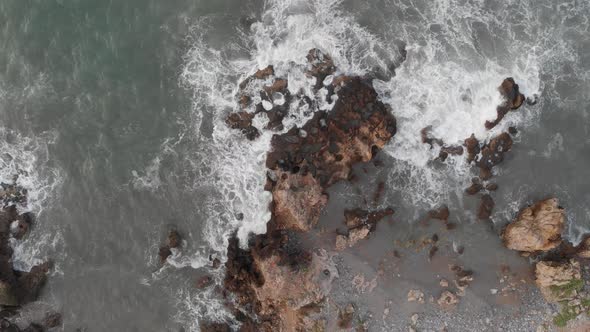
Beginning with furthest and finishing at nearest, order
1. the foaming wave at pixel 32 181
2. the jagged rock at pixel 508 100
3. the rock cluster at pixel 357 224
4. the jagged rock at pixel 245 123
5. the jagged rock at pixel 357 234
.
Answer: the foaming wave at pixel 32 181
the jagged rock at pixel 245 123
the jagged rock at pixel 508 100
the rock cluster at pixel 357 224
the jagged rock at pixel 357 234

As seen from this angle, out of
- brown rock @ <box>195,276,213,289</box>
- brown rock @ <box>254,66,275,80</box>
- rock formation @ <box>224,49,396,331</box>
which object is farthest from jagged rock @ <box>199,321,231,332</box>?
brown rock @ <box>254,66,275,80</box>

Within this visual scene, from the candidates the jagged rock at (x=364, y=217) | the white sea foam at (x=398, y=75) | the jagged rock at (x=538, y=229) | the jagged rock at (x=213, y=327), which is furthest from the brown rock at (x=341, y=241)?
the jagged rock at (x=538, y=229)

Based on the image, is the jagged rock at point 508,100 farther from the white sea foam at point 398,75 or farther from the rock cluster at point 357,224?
the rock cluster at point 357,224

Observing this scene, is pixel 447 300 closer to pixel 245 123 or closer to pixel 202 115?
pixel 245 123

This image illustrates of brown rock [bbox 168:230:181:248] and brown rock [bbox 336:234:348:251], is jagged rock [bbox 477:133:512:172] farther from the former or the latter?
brown rock [bbox 168:230:181:248]

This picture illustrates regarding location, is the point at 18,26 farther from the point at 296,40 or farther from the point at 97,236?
the point at 296,40
